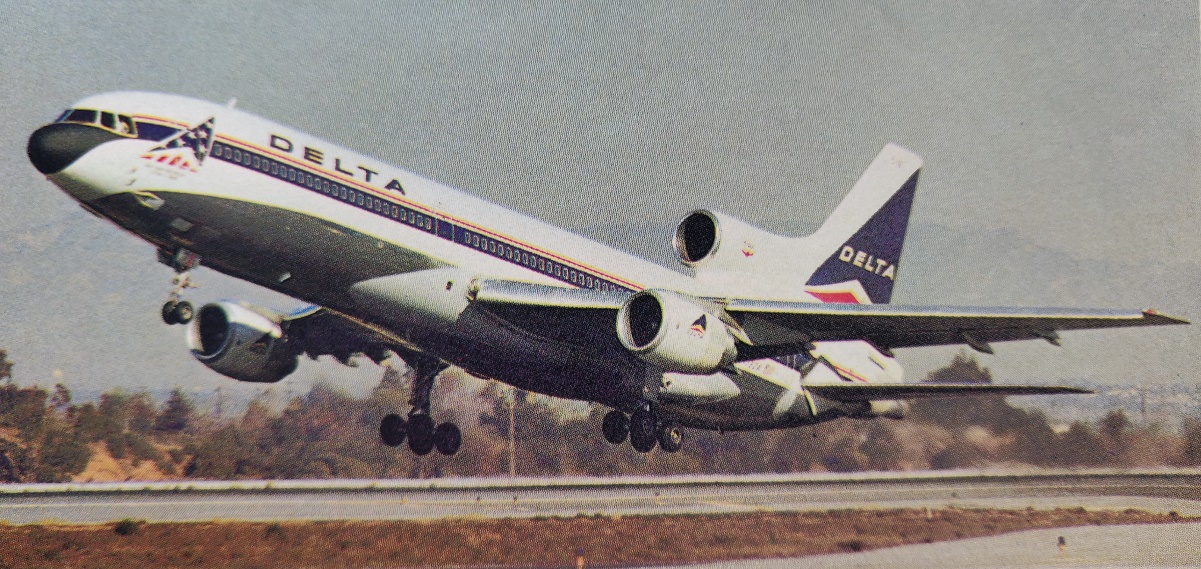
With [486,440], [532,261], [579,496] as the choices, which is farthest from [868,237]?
[486,440]

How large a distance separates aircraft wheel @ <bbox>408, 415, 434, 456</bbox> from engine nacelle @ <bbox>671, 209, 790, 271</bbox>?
7.21m

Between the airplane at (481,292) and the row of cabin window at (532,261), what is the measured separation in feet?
0.10

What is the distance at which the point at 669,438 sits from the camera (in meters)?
22.0

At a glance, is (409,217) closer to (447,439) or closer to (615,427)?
(447,439)

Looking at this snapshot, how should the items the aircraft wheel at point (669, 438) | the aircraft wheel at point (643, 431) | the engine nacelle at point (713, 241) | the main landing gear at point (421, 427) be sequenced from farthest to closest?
the main landing gear at point (421, 427) < the aircraft wheel at point (669, 438) < the aircraft wheel at point (643, 431) < the engine nacelle at point (713, 241)

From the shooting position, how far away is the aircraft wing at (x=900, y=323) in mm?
16094

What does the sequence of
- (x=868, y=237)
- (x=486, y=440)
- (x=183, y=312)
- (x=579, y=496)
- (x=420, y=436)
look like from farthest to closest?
(x=868, y=237)
(x=579, y=496)
(x=486, y=440)
(x=420, y=436)
(x=183, y=312)

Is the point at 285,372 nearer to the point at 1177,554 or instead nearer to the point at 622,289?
the point at 622,289

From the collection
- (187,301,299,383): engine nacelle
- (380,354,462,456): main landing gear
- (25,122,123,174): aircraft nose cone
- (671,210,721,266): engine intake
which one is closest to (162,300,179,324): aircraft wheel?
(25,122,123,174): aircraft nose cone

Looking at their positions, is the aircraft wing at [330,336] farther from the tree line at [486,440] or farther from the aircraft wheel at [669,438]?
the aircraft wheel at [669,438]

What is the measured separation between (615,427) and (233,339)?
866 centimetres

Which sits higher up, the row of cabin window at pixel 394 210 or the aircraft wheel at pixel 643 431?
the row of cabin window at pixel 394 210

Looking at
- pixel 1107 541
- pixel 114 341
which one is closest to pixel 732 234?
pixel 1107 541

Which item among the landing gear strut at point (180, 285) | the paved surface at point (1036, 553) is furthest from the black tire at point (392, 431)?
the paved surface at point (1036, 553)
